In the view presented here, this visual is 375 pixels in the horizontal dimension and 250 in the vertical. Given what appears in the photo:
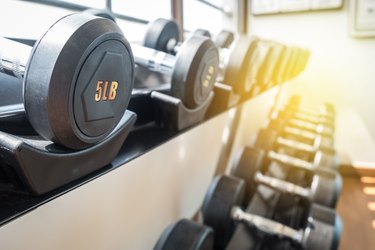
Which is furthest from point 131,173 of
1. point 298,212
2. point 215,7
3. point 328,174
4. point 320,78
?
point 320,78

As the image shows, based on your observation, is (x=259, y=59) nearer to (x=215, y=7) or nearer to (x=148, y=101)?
(x=148, y=101)

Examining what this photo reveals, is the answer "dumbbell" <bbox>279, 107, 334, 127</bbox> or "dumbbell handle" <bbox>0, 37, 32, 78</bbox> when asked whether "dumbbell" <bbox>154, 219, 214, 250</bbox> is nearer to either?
"dumbbell handle" <bbox>0, 37, 32, 78</bbox>

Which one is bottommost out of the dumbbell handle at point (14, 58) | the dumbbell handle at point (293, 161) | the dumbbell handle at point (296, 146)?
the dumbbell handle at point (293, 161)

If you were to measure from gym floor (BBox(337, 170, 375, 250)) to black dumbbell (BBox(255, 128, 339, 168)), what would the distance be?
34cm

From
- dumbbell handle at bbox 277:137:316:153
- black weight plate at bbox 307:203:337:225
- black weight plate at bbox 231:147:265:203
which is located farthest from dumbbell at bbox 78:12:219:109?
dumbbell handle at bbox 277:137:316:153

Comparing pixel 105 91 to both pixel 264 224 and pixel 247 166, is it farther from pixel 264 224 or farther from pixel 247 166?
pixel 247 166

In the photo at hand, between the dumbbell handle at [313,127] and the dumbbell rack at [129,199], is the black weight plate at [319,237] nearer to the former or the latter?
the dumbbell rack at [129,199]

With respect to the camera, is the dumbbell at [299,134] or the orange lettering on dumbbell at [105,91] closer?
the orange lettering on dumbbell at [105,91]

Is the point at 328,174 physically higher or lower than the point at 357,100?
lower

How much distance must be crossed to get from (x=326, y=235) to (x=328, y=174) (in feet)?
1.18

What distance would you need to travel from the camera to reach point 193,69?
509 mm

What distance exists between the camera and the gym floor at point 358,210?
1391mm

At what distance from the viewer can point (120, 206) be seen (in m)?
0.77

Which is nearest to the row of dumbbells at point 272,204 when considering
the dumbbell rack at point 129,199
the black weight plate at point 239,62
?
the dumbbell rack at point 129,199
